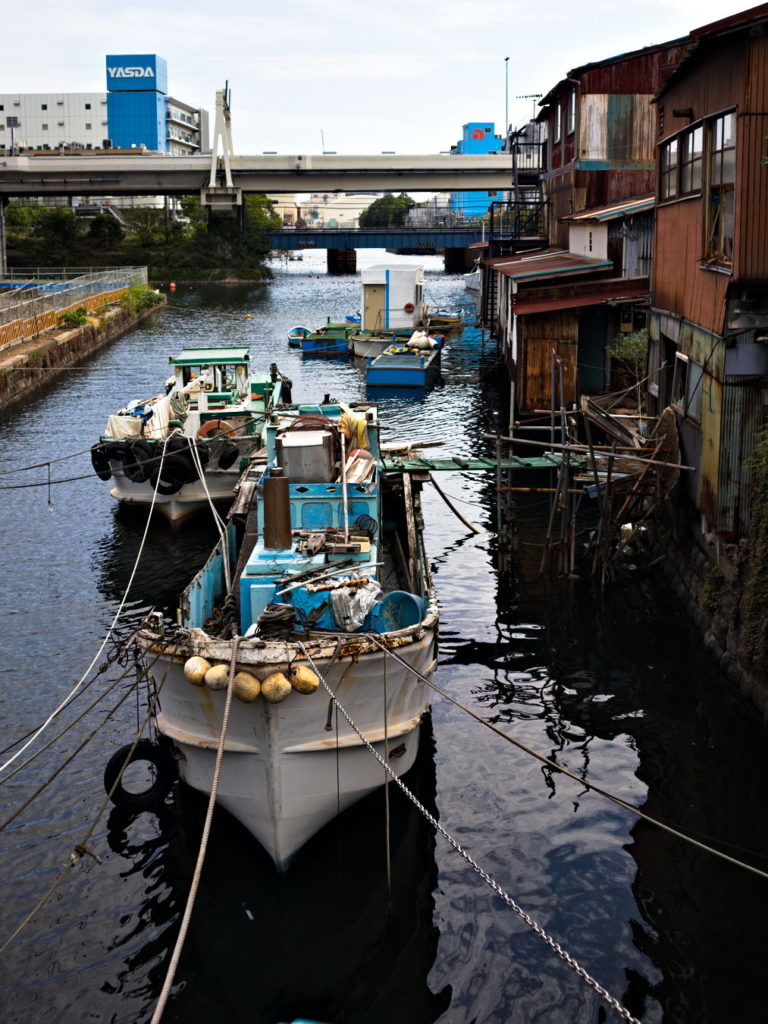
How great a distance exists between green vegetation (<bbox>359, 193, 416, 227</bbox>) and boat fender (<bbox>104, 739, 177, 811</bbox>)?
15600 centimetres

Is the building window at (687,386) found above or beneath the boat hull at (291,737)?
above

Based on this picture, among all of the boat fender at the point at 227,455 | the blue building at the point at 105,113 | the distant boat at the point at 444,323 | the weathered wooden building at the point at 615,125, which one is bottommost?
the boat fender at the point at 227,455

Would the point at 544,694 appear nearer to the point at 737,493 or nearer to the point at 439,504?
the point at 737,493

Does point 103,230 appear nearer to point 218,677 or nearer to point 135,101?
point 135,101

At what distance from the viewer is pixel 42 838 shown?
38.8ft

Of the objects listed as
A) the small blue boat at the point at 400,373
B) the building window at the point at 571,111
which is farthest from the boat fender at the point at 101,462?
the building window at the point at 571,111

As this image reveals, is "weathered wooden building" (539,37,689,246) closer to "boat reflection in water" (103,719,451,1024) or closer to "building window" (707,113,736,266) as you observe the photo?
"building window" (707,113,736,266)

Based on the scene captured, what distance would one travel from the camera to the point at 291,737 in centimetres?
1079

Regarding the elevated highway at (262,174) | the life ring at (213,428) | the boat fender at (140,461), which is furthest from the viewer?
the elevated highway at (262,174)

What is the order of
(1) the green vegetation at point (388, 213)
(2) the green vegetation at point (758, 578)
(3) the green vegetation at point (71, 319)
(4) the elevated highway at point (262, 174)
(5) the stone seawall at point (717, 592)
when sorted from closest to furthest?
(2) the green vegetation at point (758, 578) < (5) the stone seawall at point (717, 592) < (3) the green vegetation at point (71, 319) < (4) the elevated highway at point (262, 174) < (1) the green vegetation at point (388, 213)

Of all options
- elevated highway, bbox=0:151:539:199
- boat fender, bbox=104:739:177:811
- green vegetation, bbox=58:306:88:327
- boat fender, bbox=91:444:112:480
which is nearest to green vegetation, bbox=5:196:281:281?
elevated highway, bbox=0:151:539:199

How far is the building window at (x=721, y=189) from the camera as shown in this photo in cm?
1588

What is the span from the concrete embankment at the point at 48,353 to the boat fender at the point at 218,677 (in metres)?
30.0

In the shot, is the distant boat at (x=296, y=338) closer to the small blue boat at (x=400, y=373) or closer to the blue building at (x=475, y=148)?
the small blue boat at (x=400, y=373)
